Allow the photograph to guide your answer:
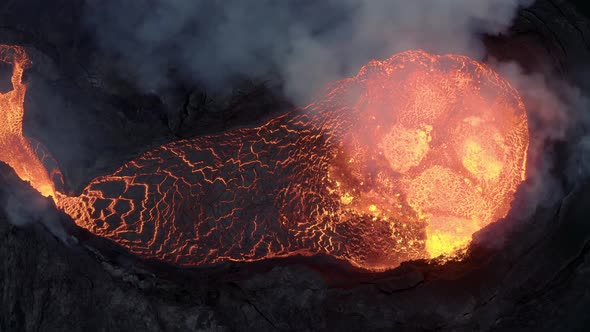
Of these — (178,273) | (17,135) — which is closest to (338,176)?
(178,273)

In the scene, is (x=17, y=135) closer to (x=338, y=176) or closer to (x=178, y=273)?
(x=178, y=273)

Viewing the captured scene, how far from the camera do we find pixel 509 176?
6.48 feet

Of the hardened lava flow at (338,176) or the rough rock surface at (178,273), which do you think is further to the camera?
the hardened lava flow at (338,176)

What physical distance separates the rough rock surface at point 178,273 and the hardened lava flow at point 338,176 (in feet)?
0.24

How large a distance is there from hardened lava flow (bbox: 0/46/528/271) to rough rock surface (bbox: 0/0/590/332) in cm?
7

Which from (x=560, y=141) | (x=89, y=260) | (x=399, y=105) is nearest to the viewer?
(x=89, y=260)

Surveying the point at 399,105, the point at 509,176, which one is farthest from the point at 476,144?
the point at 399,105

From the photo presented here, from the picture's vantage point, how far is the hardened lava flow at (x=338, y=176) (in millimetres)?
1788

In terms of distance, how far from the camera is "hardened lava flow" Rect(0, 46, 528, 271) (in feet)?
5.87

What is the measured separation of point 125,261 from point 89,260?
0.39ft

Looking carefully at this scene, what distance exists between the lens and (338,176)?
2.05m

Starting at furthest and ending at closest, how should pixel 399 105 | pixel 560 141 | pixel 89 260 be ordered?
pixel 399 105
pixel 560 141
pixel 89 260

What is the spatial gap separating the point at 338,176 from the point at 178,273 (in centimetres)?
75

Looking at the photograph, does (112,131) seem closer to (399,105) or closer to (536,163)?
(399,105)
